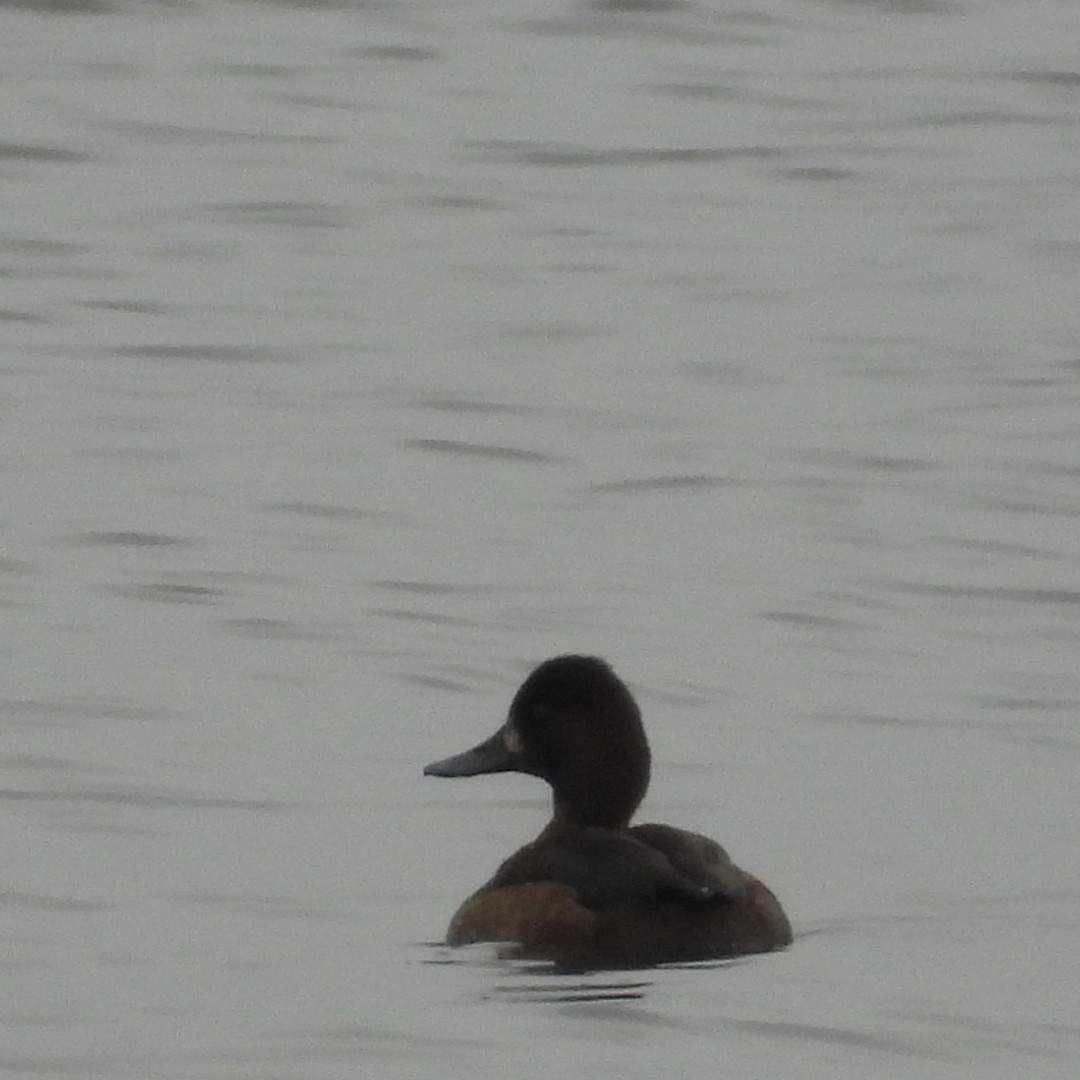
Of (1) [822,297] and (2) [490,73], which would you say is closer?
(1) [822,297]

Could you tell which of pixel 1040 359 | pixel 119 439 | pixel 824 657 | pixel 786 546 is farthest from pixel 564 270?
pixel 824 657

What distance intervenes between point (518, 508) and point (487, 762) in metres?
4.99

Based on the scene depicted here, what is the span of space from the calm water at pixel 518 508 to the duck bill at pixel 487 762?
25cm

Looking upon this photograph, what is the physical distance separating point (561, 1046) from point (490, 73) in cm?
1526

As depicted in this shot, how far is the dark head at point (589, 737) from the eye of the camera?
395 inches

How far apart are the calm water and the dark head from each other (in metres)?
0.42

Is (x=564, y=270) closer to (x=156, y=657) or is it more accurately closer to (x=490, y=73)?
(x=490, y=73)

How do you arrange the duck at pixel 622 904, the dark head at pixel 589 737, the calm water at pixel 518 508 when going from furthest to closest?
the dark head at pixel 589 737
the duck at pixel 622 904
the calm water at pixel 518 508

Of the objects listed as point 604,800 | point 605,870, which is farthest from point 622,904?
point 604,800

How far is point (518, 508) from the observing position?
15.2m

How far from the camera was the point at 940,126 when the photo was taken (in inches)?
878

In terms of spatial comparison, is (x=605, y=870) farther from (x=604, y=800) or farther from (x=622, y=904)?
(x=604, y=800)

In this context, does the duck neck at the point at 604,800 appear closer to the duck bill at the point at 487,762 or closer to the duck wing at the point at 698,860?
the duck bill at the point at 487,762

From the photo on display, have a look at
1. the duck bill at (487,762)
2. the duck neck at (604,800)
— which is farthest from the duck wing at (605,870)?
the duck bill at (487,762)
